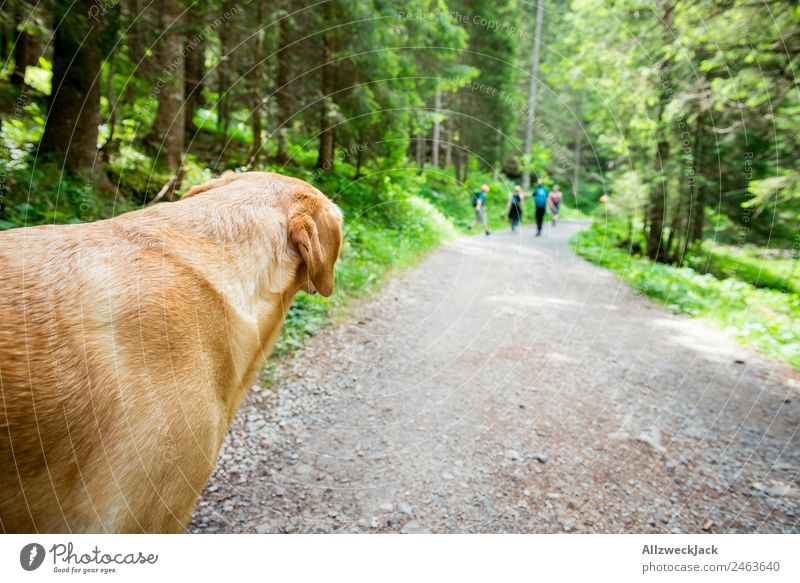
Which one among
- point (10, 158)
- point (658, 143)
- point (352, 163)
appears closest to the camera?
point (10, 158)

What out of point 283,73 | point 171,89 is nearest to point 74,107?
point 171,89

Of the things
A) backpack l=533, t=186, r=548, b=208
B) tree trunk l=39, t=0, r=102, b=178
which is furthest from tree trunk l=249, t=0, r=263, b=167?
backpack l=533, t=186, r=548, b=208

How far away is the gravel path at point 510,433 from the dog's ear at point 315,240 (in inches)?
75.8

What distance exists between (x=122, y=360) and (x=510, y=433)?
3732 mm

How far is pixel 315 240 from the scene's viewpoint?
2.56 metres

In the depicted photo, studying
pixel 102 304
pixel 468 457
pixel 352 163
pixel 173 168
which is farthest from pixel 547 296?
pixel 102 304

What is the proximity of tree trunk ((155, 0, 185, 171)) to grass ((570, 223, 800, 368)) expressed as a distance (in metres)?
10.2

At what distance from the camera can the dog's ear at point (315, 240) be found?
254 cm

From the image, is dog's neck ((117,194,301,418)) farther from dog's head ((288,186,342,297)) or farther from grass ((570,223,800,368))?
grass ((570,223,800,368))

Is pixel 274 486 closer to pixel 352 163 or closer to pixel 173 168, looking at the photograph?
pixel 173 168

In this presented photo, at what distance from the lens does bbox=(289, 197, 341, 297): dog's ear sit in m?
2.54

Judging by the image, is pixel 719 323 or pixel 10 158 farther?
pixel 719 323

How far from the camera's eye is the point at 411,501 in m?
3.51
